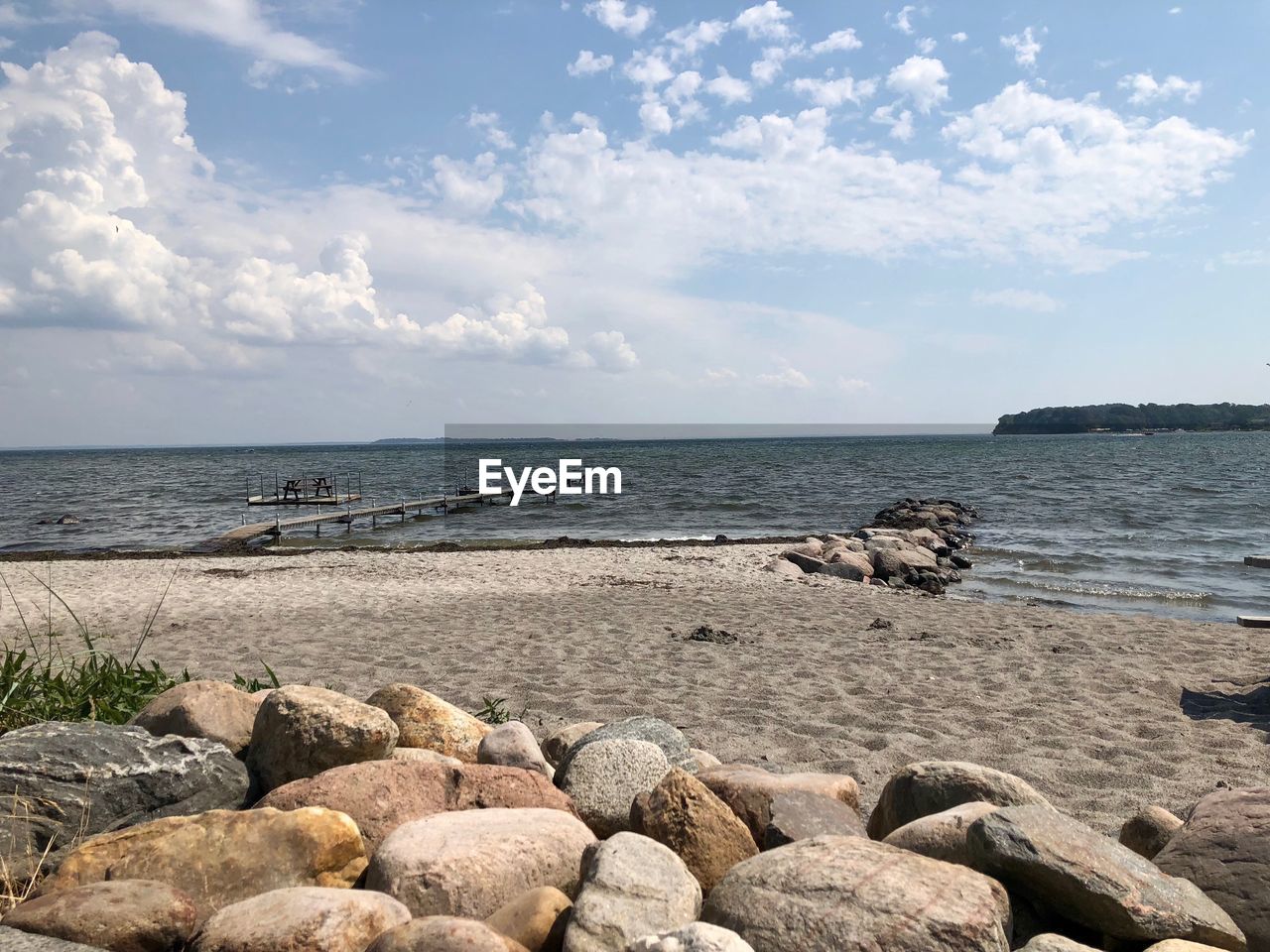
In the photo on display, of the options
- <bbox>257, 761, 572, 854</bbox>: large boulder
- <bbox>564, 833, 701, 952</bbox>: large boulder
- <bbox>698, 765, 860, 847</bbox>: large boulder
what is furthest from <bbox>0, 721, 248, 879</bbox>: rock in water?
<bbox>698, 765, 860, 847</bbox>: large boulder

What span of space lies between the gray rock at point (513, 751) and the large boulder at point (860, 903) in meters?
1.55

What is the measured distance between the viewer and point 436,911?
2.70 meters

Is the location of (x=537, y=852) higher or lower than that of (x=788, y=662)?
higher

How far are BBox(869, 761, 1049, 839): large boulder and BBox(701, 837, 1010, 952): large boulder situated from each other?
0.87 m

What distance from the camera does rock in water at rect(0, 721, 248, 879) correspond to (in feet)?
10.3

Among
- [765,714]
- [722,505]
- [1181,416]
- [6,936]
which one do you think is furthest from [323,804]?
[1181,416]

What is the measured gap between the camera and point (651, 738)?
419 centimetres

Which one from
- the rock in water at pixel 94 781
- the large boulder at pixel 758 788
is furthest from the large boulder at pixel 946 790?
the rock in water at pixel 94 781

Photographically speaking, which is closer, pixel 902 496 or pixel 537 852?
pixel 537 852

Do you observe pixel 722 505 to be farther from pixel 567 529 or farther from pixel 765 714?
pixel 765 714

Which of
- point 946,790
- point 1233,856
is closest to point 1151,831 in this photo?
point 1233,856

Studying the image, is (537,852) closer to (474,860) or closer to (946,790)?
(474,860)

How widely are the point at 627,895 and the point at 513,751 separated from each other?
1583mm

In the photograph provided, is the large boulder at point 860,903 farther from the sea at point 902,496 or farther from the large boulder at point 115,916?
the sea at point 902,496
